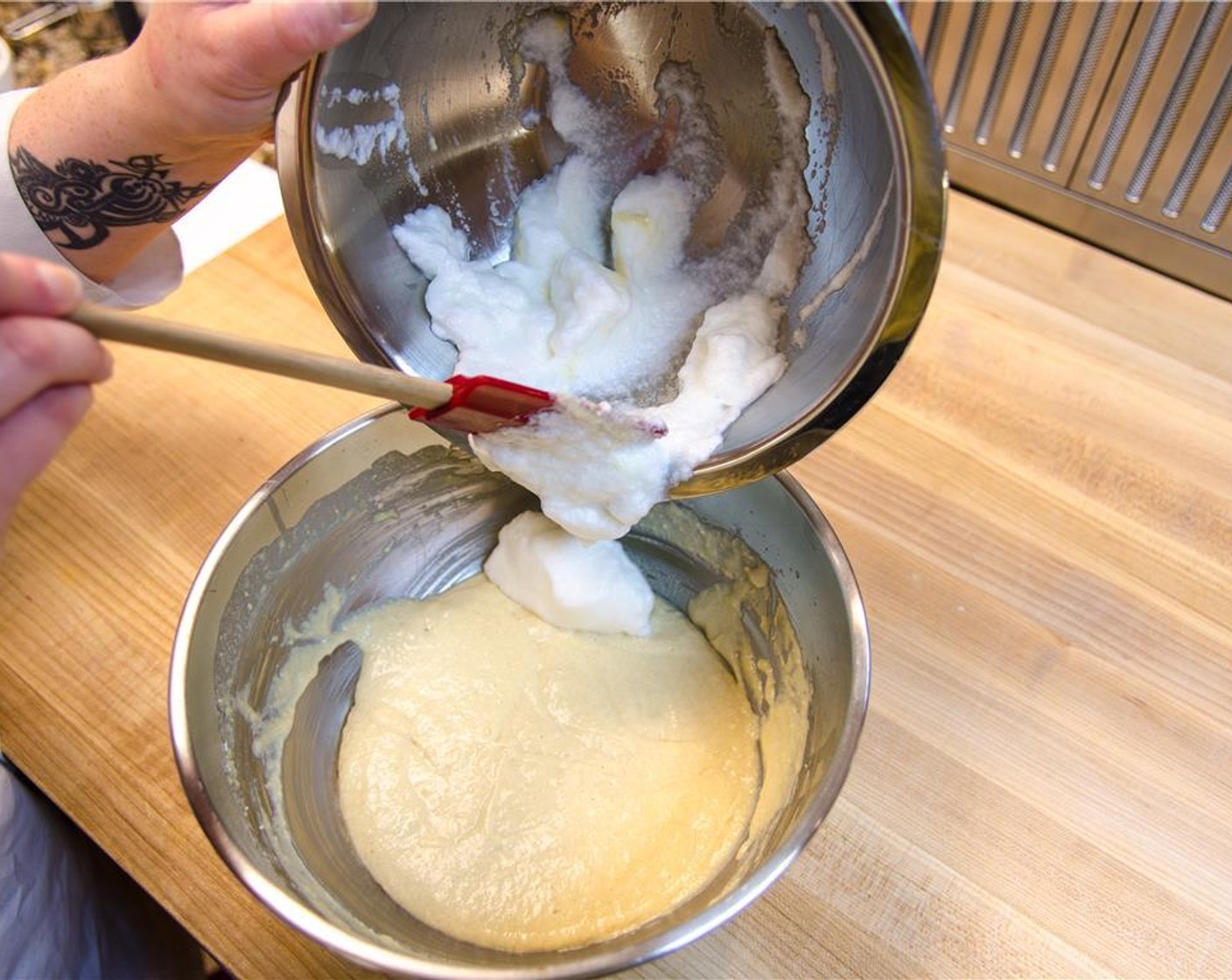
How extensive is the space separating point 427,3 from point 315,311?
572 mm

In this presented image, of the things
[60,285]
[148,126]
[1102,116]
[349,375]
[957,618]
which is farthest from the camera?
[1102,116]

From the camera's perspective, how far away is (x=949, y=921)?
83cm

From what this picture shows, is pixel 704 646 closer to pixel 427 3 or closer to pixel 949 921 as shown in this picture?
pixel 949 921

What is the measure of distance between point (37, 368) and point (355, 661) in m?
0.56

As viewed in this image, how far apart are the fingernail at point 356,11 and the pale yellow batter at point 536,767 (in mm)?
605

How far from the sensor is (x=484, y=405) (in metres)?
0.78

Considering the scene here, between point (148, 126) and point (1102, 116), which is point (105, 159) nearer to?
point (148, 126)

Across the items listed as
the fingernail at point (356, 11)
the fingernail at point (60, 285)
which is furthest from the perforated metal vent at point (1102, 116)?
the fingernail at point (60, 285)

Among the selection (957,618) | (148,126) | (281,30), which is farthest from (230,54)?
(957,618)

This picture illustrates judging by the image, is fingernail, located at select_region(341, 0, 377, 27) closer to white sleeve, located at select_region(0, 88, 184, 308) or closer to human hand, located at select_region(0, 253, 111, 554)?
human hand, located at select_region(0, 253, 111, 554)

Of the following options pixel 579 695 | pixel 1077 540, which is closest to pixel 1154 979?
pixel 1077 540

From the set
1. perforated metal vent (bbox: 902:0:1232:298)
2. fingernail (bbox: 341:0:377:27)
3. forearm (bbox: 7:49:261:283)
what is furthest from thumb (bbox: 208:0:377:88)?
perforated metal vent (bbox: 902:0:1232:298)

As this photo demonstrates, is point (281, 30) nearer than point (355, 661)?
Yes

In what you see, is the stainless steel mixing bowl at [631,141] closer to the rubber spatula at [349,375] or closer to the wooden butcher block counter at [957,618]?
the rubber spatula at [349,375]
